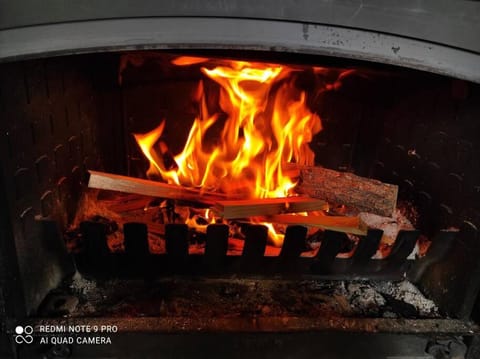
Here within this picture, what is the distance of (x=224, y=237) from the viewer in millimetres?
1106

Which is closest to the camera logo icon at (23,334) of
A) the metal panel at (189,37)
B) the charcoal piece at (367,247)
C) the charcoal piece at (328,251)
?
the metal panel at (189,37)

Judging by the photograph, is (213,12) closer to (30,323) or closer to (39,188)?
(39,188)

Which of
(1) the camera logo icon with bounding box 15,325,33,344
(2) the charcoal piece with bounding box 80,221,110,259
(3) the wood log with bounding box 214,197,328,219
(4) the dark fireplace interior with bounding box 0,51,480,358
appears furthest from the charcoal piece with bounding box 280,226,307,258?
(1) the camera logo icon with bounding box 15,325,33,344

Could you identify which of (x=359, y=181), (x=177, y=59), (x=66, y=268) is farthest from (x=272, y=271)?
(x=177, y=59)

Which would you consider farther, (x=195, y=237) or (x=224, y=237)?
(x=195, y=237)

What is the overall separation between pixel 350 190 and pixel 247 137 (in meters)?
0.38

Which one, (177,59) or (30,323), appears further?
(177,59)

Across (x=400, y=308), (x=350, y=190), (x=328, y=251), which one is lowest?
(x=400, y=308)

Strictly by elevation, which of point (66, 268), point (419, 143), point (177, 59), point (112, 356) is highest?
point (177, 59)

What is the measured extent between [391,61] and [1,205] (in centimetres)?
80

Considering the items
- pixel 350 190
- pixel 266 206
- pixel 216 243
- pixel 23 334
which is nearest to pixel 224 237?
pixel 216 243

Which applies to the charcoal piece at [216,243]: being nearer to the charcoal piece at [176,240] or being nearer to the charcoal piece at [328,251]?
the charcoal piece at [176,240]

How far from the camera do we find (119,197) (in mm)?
1458

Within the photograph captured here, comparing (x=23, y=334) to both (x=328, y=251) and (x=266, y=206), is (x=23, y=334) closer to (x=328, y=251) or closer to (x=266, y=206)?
(x=266, y=206)
